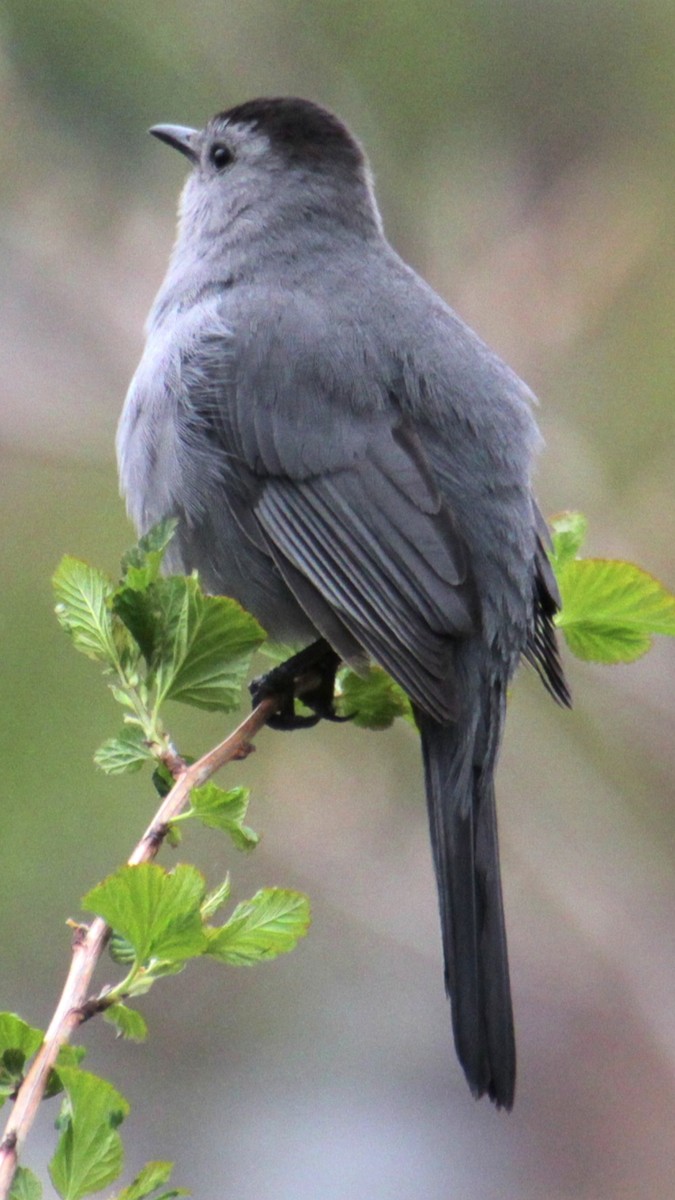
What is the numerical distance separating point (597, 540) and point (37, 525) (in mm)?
2148

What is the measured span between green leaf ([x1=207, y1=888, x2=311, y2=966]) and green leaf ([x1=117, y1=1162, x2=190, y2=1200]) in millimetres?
206

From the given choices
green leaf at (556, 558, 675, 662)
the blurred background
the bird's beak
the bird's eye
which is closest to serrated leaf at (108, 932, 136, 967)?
green leaf at (556, 558, 675, 662)

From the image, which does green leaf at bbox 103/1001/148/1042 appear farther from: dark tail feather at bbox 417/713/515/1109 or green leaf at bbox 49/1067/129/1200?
dark tail feather at bbox 417/713/515/1109

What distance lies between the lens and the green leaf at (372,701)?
2.29 meters

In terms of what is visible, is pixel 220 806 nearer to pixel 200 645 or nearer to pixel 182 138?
pixel 200 645

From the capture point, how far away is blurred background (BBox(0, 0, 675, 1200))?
5.39 meters

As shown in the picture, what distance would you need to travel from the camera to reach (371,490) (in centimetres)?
258

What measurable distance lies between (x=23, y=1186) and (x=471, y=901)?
1.14 metres

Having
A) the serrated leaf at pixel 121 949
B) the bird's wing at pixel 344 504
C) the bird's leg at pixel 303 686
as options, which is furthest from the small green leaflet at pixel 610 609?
the serrated leaf at pixel 121 949

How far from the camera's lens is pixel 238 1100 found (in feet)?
18.7

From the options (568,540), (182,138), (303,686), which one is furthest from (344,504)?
(182,138)

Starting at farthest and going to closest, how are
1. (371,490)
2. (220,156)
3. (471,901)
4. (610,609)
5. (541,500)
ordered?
(541,500), (220,156), (371,490), (471,901), (610,609)

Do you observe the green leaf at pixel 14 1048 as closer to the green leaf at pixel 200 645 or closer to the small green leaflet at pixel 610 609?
the green leaf at pixel 200 645

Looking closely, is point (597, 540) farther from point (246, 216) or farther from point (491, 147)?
point (246, 216)
